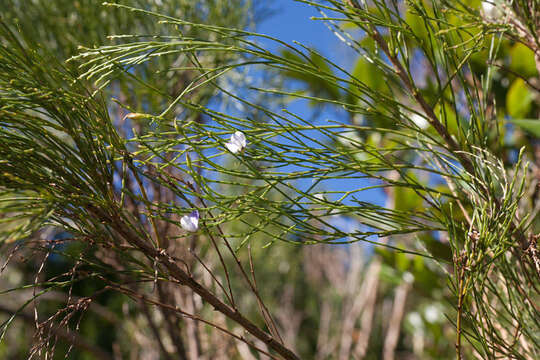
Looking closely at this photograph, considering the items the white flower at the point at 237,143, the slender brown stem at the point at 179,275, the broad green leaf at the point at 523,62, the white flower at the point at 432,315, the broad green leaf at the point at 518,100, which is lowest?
the white flower at the point at 432,315

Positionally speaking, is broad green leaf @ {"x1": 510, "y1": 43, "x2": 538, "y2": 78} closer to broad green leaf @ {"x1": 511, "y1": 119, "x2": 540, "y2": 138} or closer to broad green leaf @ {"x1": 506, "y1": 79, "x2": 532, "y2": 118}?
broad green leaf @ {"x1": 506, "y1": 79, "x2": 532, "y2": 118}

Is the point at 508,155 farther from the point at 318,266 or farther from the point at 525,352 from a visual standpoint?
the point at 318,266

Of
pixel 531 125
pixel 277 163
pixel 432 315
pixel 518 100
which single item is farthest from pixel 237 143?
pixel 432 315

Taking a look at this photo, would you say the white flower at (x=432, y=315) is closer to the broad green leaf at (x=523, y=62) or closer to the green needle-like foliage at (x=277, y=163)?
the green needle-like foliage at (x=277, y=163)

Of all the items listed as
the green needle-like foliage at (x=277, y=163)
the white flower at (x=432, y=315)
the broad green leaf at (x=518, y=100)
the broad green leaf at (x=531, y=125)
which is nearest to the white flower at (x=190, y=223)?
the green needle-like foliage at (x=277, y=163)

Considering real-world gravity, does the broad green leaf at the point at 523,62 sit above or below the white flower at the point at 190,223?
above

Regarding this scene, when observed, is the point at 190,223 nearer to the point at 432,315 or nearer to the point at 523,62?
the point at 523,62

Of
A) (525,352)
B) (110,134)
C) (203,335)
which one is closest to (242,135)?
(110,134)

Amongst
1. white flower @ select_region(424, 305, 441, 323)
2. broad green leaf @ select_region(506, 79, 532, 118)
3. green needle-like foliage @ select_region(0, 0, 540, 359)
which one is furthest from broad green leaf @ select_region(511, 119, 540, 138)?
white flower @ select_region(424, 305, 441, 323)
